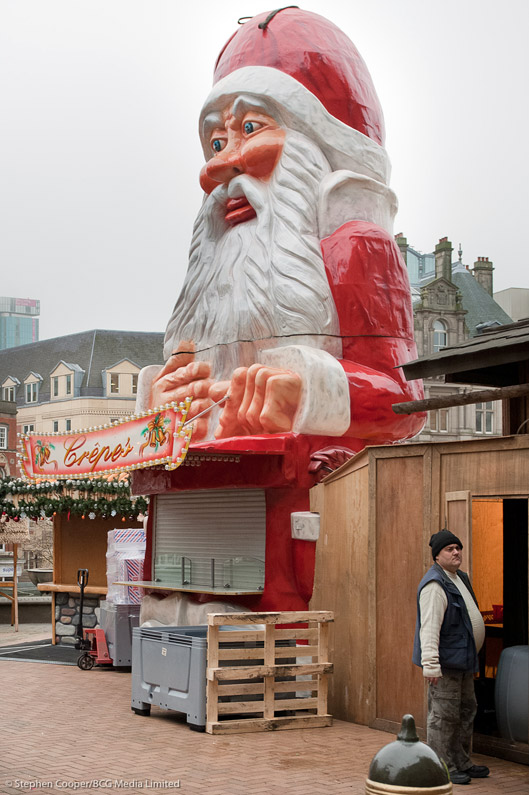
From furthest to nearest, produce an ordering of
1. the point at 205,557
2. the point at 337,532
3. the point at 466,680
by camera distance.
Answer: the point at 205,557, the point at 337,532, the point at 466,680

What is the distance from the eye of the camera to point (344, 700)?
1059 centimetres

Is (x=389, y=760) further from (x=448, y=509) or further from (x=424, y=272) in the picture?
(x=424, y=272)

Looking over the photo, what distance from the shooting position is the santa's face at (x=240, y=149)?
1378cm

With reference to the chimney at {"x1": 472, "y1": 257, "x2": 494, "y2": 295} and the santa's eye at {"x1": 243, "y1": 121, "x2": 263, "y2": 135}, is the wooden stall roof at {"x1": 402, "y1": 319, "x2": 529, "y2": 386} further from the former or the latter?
the chimney at {"x1": 472, "y1": 257, "x2": 494, "y2": 295}

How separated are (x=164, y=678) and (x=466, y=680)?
11.5 ft

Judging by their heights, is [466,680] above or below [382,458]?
below

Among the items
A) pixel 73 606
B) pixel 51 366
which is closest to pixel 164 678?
pixel 73 606

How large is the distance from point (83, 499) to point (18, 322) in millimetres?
149420

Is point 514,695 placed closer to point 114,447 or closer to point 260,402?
point 260,402

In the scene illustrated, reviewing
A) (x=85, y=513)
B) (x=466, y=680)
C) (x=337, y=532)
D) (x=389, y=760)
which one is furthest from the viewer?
(x=85, y=513)

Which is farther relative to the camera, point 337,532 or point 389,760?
point 337,532

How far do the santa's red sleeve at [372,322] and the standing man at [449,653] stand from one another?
16.5ft

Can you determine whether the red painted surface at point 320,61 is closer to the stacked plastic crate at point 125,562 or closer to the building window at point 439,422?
the stacked plastic crate at point 125,562

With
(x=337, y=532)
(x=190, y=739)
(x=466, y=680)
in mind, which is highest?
(x=337, y=532)
